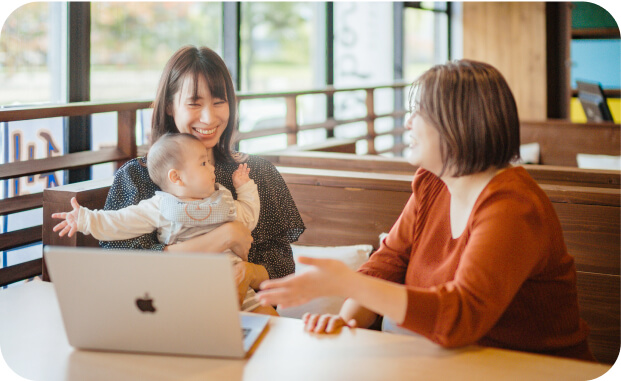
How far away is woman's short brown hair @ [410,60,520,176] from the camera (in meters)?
1.24

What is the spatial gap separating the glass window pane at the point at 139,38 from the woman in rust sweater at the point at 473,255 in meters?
2.41

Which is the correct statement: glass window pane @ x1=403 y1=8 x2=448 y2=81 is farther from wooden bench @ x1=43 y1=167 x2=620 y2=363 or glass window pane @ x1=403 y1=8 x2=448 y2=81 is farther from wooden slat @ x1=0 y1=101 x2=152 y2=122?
wooden bench @ x1=43 y1=167 x2=620 y2=363

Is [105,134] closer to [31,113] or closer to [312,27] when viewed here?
[31,113]

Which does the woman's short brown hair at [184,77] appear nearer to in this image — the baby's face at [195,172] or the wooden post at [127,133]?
the baby's face at [195,172]

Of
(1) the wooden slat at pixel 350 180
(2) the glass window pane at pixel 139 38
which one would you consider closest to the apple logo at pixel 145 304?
(1) the wooden slat at pixel 350 180

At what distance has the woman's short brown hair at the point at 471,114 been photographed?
1238 millimetres

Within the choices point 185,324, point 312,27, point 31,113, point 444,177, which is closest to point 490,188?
point 444,177

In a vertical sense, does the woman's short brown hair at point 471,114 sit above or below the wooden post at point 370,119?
below

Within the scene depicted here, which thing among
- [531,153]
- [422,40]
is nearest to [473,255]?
[531,153]

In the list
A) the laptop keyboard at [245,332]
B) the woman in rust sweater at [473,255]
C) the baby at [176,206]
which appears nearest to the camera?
the woman in rust sweater at [473,255]

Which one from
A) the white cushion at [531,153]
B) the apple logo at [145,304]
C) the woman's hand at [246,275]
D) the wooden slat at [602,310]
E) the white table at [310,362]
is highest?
the white cushion at [531,153]

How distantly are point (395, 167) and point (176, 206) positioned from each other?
1.27 meters

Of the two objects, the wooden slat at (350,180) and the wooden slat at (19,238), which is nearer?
the wooden slat at (350,180)

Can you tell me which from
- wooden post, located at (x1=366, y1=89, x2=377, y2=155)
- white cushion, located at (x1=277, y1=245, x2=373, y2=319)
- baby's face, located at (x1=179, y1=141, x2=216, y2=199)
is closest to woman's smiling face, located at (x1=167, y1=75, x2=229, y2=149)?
baby's face, located at (x1=179, y1=141, x2=216, y2=199)
